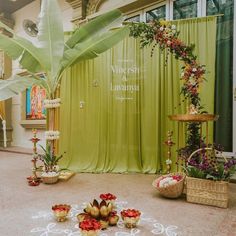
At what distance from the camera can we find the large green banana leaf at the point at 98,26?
328cm

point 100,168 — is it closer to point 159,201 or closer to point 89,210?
point 159,201

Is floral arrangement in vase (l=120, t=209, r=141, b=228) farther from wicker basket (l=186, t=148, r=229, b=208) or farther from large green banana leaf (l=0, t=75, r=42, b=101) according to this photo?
large green banana leaf (l=0, t=75, r=42, b=101)

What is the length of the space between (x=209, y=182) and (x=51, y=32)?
2361 mm

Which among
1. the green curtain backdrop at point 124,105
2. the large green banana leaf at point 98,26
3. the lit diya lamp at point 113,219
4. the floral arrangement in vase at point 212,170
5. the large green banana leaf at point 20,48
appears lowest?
the lit diya lamp at point 113,219

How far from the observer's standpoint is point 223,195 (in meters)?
Answer: 2.32

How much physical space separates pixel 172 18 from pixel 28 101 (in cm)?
384

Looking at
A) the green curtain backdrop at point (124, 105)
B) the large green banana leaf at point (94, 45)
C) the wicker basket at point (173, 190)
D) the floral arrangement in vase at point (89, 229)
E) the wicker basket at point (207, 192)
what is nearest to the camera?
the floral arrangement in vase at point (89, 229)

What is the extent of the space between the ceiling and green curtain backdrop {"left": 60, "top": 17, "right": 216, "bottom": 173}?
127 inches

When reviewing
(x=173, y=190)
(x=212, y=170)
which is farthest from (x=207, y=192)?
(x=173, y=190)

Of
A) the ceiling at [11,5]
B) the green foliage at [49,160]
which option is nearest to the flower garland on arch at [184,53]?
the green foliage at [49,160]

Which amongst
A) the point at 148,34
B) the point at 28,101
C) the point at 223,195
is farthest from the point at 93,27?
the point at 28,101

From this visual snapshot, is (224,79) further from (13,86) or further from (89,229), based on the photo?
(89,229)

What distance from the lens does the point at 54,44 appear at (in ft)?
9.91

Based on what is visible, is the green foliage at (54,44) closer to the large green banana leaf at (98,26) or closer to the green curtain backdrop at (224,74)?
the large green banana leaf at (98,26)
